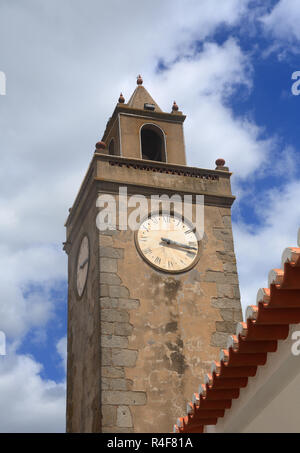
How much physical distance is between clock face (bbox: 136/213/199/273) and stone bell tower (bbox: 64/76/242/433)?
0.08 feet

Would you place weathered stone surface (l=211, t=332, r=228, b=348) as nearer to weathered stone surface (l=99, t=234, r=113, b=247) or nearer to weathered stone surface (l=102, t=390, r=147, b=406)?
weathered stone surface (l=102, t=390, r=147, b=406)

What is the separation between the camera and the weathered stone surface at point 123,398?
12.2 m

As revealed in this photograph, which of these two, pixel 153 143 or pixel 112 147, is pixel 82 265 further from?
pixel 153 143

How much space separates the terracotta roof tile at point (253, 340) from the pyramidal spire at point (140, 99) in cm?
1124

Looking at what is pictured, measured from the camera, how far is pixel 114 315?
13.2 metres

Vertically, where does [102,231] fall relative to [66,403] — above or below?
above

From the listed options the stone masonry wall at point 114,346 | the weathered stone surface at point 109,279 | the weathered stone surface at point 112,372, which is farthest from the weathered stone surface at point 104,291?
the weathered stone surface at point 112,372

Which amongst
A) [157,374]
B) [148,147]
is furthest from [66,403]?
[148,147]

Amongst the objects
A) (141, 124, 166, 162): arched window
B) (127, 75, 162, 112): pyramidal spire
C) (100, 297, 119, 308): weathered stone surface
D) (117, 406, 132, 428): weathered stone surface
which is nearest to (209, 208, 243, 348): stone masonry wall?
(100, 297, 119, 308): weathered stone surface

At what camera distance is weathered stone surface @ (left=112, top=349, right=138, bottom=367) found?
1270cm

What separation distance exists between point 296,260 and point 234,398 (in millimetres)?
2710
